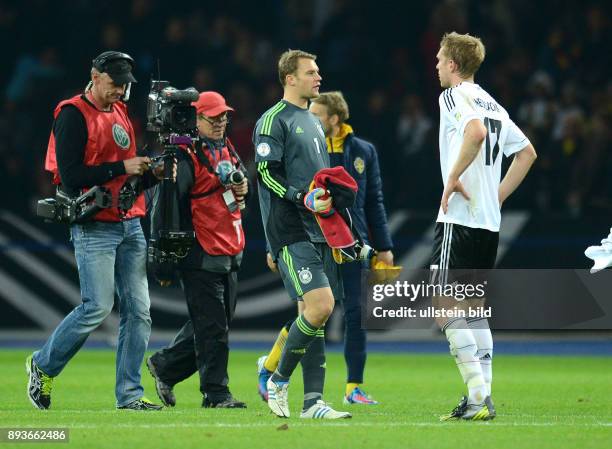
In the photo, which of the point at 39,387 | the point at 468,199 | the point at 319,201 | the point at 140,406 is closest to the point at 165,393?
the point at 140,406

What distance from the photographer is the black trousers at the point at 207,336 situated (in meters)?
9.61

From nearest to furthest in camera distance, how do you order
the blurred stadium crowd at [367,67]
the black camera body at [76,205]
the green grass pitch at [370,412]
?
the green grass pitch at [370,412] < the black camera body at [76,205] < the blurred stadium crowd at [367,67]

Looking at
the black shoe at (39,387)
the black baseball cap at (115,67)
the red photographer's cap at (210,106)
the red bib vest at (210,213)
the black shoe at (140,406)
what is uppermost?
the black baseball cap at (115,67)

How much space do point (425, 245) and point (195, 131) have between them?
7.09 m

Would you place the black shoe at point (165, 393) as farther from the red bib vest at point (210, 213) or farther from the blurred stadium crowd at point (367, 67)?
the blurred stadium crowd at point (367, 67)

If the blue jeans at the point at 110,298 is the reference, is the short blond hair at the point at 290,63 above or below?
above

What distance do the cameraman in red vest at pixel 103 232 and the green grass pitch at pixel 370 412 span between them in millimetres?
327

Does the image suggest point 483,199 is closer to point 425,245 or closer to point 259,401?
point 259,401

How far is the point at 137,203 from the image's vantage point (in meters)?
9.33

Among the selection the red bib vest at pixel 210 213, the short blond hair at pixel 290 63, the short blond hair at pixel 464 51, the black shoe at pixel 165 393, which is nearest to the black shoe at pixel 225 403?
the black shoe at pixel 165 393

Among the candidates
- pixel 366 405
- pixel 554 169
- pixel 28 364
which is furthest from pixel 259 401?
pixel 554 169

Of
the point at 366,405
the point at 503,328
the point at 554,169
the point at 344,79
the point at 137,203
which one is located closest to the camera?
the point at 137,203

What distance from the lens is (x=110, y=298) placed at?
30.2ft

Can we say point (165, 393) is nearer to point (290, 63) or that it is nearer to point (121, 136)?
point (121, 136)
